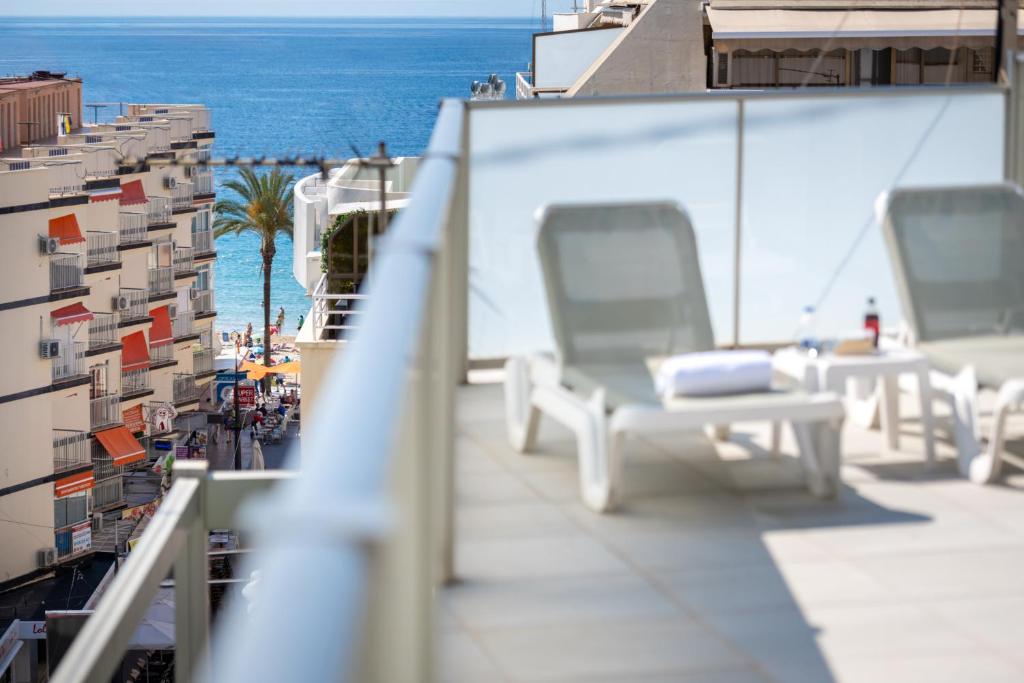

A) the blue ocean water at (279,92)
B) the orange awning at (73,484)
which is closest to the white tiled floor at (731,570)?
the orange awning at (73,484)

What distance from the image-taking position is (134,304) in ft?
137

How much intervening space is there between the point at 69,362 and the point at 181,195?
10711 millimetres

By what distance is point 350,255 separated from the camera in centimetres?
2378

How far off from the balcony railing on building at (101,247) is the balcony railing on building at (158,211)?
11.6ft

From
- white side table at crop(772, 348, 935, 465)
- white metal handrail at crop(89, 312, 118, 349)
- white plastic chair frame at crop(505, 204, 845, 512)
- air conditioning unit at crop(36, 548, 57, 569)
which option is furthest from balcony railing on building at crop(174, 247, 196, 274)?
white side table at crop(772, 348, 935, 465)

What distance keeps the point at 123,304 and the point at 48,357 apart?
5.99 m

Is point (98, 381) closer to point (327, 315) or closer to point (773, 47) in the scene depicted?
point (327, 315)

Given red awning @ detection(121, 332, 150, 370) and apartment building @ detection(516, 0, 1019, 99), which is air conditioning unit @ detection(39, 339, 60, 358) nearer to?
red awning @ detection(121, 332, 150, 370)

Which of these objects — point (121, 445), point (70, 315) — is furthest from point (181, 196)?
point (70, 315)

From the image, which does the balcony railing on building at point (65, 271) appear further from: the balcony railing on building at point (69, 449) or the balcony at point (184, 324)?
the balcony at point (184, 324)

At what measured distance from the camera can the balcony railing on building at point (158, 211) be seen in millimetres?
43531

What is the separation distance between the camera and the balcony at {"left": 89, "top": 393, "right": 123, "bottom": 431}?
38.2 m

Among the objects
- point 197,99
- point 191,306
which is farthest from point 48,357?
point 197,99

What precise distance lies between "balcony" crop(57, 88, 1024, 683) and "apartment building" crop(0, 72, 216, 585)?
27.6m
